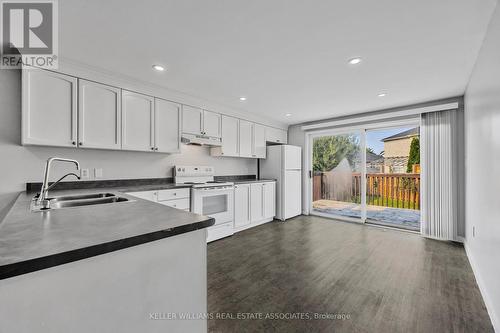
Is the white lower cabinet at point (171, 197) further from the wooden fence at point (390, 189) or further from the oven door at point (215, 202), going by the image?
the wooden fence at point (390, 189)

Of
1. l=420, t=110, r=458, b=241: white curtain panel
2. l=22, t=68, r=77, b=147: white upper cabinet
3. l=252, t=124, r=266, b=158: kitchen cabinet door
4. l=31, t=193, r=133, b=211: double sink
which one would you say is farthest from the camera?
l=252, t=124, r=266, b=158: kitchen cabinet door

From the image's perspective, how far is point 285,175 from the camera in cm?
477

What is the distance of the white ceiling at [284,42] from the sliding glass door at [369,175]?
1447 mm

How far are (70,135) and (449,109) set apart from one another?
5.26 meters

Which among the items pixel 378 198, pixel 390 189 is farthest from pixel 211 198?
pixel 390 189

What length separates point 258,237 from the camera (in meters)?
3.62

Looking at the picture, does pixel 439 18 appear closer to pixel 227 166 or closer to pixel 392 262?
pixel 392 262

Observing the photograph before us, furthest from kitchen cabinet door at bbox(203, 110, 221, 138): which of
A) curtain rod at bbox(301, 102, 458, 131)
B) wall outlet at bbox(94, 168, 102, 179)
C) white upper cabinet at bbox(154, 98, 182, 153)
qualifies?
curtain rod at bbox(301, 102, 458, 131)

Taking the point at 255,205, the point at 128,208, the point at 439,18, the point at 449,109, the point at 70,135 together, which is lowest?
the point at 255,205

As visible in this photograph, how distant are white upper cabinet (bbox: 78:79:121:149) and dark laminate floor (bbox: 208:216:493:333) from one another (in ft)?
6.46

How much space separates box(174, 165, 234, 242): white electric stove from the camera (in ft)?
10.8

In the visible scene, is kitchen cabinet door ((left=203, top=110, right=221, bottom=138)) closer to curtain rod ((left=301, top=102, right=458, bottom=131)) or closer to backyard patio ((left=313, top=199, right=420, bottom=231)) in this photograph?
A: curtain rod ((left=301, top=102, right=458, bottom=131))

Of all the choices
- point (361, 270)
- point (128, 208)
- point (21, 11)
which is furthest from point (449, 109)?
point (21, 11)

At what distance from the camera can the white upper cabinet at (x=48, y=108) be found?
2172mm
